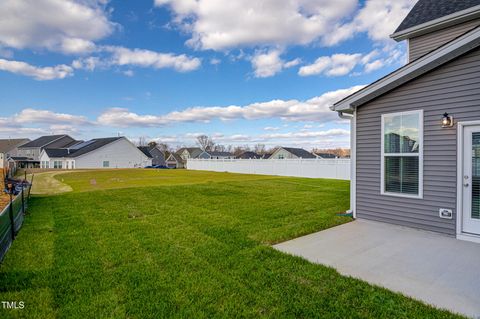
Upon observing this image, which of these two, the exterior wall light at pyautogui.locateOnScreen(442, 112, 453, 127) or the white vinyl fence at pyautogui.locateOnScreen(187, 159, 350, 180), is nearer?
the exterior wall light at pyautogui.locateOnScreen(442, 112, 453, 127)

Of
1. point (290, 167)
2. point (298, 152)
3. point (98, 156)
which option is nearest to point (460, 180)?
point (290, 167)

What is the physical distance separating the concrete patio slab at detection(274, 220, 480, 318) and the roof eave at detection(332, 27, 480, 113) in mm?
2785

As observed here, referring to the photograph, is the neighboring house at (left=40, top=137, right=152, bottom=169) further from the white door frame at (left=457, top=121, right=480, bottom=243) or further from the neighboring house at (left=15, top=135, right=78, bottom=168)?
the white door frame at (left=457, top=121, right=480, bottom=243)

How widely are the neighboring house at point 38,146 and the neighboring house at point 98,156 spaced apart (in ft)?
25.1

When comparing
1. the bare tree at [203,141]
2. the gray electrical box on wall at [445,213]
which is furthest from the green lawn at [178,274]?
the bare tree at [203,141]

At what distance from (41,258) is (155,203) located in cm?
457

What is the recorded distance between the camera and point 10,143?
57.4 meters

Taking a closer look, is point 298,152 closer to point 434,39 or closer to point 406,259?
point 434,39

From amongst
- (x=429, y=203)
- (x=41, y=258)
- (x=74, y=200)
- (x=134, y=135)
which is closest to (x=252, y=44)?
(x=74, y=200)

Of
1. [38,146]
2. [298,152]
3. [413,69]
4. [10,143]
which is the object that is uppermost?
[10,143]

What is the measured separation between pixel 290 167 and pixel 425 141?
1754 cm

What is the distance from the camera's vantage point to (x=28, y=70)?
56.7ft

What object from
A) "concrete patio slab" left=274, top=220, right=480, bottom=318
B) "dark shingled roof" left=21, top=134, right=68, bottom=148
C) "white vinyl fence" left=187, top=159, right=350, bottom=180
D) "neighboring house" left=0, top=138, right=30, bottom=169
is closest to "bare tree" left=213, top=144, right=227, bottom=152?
"dark shingled roof" left=21, top=134, right=68, bottom=148

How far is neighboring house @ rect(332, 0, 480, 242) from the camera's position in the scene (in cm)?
456
